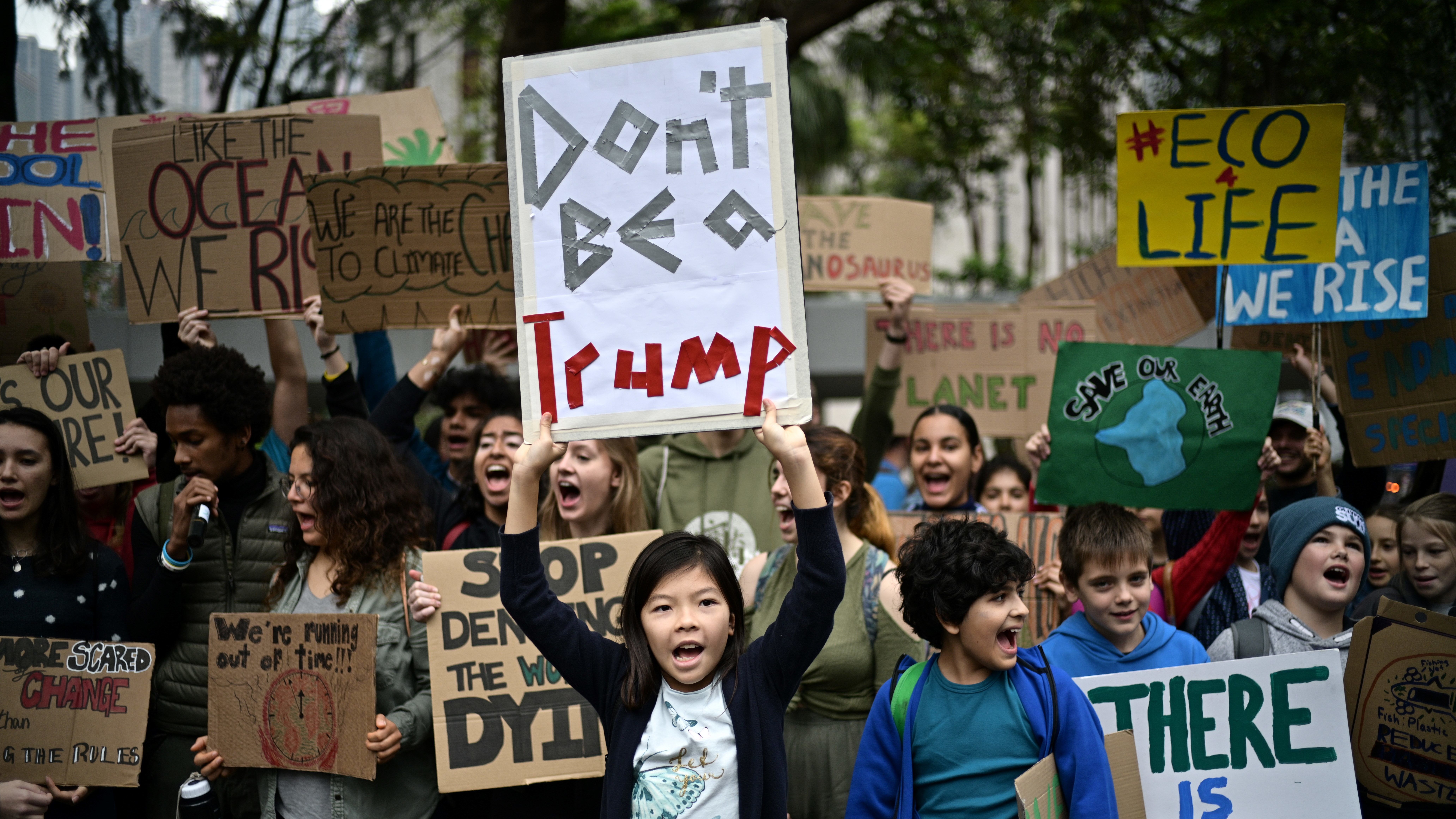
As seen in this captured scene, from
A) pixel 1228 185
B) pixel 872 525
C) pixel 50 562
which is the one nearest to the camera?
pixel 50 562

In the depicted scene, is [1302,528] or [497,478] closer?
[1302,528]

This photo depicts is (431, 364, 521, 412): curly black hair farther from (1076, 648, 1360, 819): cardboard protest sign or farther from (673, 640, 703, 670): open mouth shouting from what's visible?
(1076, 648, 1360, 819): cardboard protest sign

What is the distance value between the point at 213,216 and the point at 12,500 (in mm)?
1564

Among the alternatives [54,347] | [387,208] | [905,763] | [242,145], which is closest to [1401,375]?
[905,763]

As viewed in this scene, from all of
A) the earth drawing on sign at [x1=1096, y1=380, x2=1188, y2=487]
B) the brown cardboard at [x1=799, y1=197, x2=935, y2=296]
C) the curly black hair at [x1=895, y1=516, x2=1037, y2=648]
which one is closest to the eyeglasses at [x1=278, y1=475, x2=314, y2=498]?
the curly black hair at [x1=895, y1=516, x2=1037, y2=648]

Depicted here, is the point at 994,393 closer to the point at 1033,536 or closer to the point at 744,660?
the point at 1033,536

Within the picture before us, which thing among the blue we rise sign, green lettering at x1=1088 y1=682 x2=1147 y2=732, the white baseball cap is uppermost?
the blue we rise sign

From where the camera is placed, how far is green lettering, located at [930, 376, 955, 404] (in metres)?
6.25

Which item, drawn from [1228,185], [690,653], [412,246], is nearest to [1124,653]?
[690,653]

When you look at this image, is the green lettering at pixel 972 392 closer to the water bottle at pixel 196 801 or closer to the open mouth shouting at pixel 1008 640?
the open mouth shouting at pixel 1008 640

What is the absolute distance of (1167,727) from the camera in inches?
132

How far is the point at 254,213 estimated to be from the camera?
16.5 feet

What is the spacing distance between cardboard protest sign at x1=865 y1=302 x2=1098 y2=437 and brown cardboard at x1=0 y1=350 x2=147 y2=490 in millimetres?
3616

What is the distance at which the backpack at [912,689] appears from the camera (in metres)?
2.91
